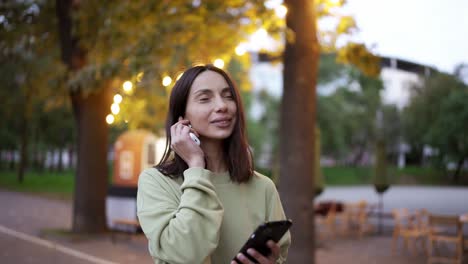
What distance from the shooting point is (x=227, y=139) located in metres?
2.09

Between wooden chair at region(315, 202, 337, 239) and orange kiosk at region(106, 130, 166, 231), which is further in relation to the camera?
orange kiosk at region(106, 130, 166, 231)

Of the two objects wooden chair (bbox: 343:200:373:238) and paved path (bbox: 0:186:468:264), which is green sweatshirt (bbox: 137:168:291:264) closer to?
paved path (bbox: 0:186:468:264)

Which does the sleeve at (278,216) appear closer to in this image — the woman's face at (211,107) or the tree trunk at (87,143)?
Result: the woman's face at (211,107)

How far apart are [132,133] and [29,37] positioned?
444cm

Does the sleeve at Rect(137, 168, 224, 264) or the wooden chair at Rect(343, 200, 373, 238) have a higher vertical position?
the sleeve at Rect(137, 168, 224, 264)

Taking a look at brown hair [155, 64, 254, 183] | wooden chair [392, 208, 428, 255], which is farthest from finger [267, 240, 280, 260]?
wooden chair [392, 208, 428, 255]

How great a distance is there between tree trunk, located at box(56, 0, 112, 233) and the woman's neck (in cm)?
1116

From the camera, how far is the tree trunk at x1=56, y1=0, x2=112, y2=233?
12812mm

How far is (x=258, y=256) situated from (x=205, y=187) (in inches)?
11.3

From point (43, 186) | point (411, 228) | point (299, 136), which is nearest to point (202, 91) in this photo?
point (299, 136)

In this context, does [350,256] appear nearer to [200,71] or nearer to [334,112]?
[200,71]

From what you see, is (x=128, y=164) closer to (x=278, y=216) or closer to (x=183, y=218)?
(x=278, y=216)

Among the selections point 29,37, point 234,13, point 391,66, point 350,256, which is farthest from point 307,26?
point 391,66

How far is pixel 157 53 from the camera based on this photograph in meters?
10.0
